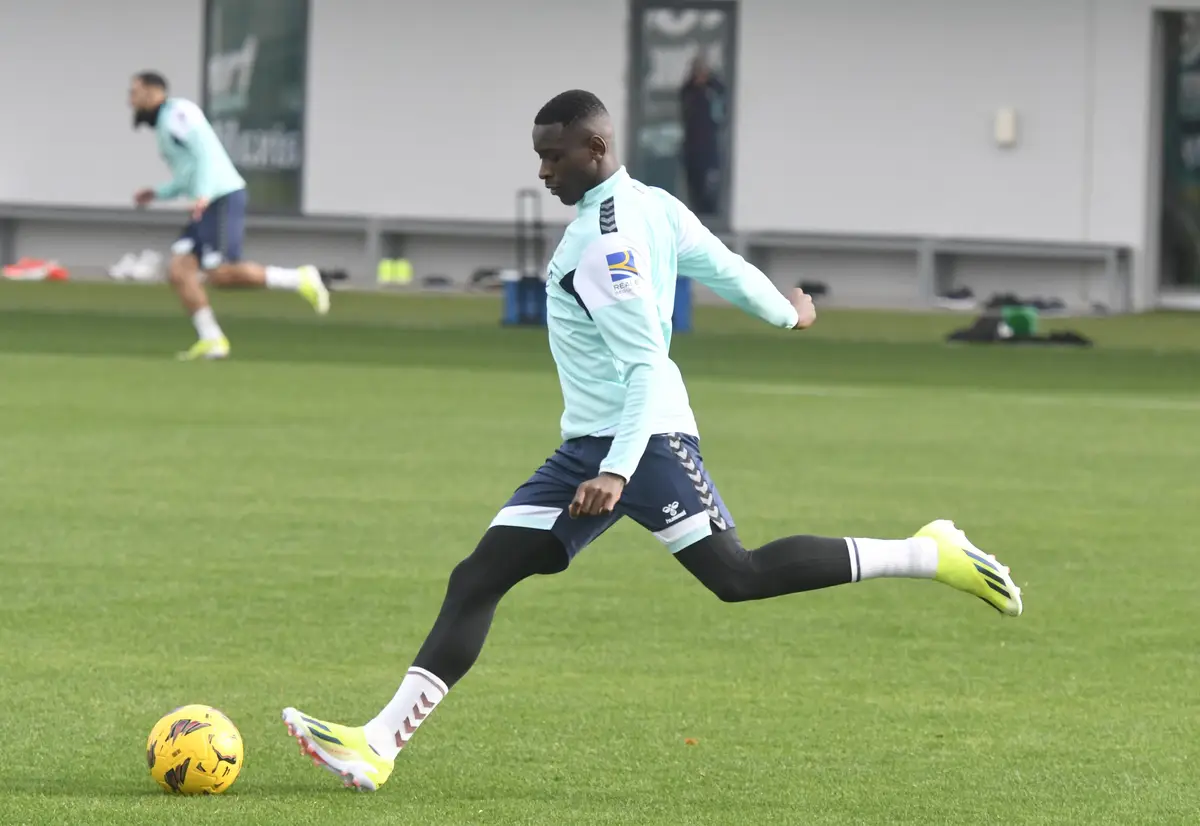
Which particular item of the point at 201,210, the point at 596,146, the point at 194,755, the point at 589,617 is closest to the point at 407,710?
the point at 194,755

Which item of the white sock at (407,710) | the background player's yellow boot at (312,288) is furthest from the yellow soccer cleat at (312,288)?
the white sock at (407,710)

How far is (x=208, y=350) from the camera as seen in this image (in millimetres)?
19562

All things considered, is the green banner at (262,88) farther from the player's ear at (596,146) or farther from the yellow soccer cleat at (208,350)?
the player's ear at (596,146)

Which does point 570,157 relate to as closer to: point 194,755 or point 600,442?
point 600,442

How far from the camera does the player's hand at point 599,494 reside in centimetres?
566

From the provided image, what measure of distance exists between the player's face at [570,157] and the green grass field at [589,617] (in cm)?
155

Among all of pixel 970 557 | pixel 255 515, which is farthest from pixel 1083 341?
pixel 970 557

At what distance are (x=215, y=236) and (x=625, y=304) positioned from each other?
14.2m

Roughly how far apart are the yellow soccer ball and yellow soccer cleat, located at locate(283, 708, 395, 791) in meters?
0.18

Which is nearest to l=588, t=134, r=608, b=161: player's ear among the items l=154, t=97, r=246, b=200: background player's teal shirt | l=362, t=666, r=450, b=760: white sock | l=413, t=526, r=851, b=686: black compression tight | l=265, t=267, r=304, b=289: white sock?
l=413, t=526, r=851, b=686: black compression tight

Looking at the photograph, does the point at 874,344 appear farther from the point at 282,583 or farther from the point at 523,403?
the point at 282,583

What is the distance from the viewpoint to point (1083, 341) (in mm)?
23688

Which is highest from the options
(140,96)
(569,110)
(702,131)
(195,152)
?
(702,131)

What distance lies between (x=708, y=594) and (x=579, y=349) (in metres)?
3.66
